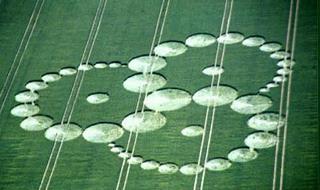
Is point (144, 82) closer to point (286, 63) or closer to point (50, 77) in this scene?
point (50, 77)

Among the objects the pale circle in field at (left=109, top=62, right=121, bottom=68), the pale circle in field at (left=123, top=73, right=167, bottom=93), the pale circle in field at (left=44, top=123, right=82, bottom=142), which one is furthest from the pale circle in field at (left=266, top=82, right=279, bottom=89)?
the pale circle in field at (left=44, top=123, right=82, bottom=142)

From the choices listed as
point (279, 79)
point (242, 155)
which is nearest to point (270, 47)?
point (279, 79)

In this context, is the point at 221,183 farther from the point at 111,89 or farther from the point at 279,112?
the point at 111,89

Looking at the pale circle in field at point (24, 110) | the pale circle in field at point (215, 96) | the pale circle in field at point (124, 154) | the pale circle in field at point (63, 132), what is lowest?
the pale circle in field at point (124, 154)

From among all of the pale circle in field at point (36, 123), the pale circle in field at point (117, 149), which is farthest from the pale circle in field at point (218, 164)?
the pale circle in field at point (36, 123)

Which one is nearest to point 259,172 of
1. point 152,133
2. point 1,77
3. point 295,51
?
point 152,133

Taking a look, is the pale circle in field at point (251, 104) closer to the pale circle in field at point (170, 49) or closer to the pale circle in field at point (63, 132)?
the pale circle in field at point (170, 49)
